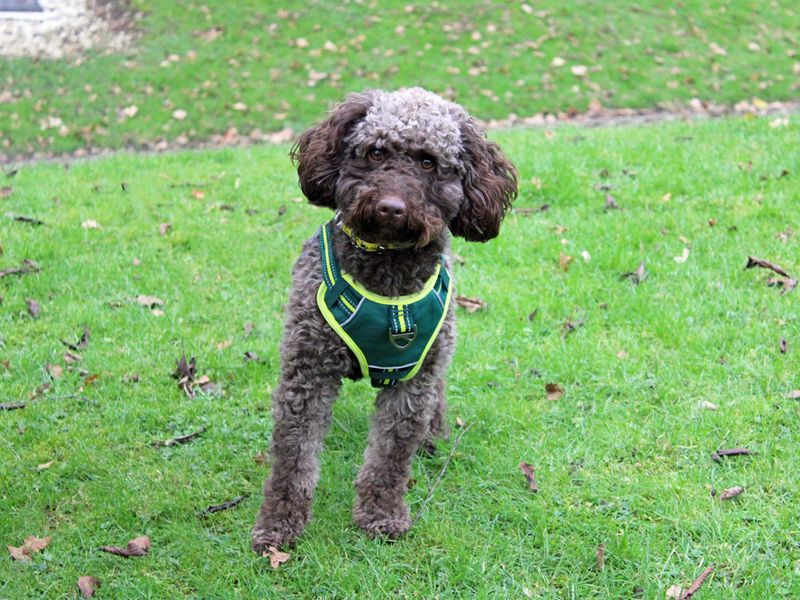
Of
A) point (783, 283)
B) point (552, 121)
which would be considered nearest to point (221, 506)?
point (783, 283)

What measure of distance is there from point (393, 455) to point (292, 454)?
49cm

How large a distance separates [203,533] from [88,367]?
176cm

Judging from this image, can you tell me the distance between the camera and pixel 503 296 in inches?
235

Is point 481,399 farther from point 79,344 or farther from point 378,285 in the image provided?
point 79,344

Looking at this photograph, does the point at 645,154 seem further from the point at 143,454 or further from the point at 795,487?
the point at 143,454

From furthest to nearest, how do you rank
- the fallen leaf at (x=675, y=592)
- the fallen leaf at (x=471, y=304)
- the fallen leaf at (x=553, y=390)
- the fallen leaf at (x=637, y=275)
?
the fallen leaf at (x=637, y=275)
the fallen leaf at (x=471, y=304)
the fallen leaf at (x=553, y=390)
the fallen leaf at (x=675, y=592)

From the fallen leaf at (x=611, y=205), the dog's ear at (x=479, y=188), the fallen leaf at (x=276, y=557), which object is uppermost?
the dog's ear at (x=479, y=188)

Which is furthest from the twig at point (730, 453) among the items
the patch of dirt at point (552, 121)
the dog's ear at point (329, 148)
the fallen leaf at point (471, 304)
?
the patch of dirt at point (552, 121)

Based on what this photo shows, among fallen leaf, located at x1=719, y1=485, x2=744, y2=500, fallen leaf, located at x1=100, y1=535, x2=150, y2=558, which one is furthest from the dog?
fallen leaf, located at x1=719, y1=485, x2=744, y2=500

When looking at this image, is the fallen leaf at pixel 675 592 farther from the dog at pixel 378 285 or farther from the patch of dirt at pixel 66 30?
the patch of dirt at pixel 66 30

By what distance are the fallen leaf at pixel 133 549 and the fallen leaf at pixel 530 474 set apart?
189 cm

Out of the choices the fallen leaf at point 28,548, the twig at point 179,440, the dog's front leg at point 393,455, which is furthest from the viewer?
the twig at point 179,440

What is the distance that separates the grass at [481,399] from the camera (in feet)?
12.1

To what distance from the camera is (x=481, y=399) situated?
195 inches
